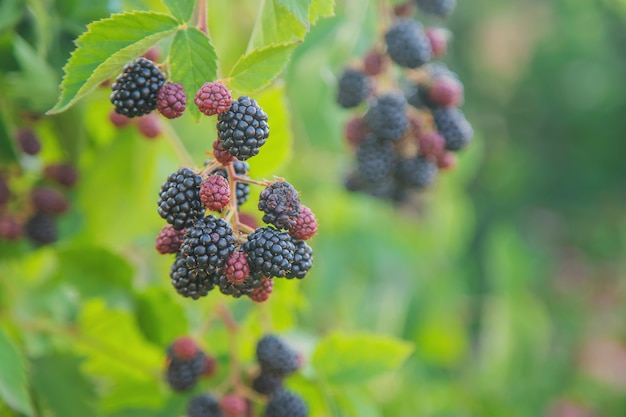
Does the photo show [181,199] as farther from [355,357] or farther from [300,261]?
[355,357]

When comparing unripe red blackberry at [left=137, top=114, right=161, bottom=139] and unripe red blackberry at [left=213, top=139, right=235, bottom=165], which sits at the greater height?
unripe red blackberry at [left=137, top=114, right=161, bottom=139]

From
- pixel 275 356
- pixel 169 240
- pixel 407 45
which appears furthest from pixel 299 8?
pixel 275 356

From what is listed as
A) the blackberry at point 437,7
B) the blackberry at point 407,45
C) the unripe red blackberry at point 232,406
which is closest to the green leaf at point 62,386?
the unripe red blackberry at point 232,406

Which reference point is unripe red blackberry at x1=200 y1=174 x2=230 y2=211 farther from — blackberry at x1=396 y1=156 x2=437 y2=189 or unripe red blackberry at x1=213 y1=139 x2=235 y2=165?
blackberry at x1=396 y1=156 x2=437 y2=189

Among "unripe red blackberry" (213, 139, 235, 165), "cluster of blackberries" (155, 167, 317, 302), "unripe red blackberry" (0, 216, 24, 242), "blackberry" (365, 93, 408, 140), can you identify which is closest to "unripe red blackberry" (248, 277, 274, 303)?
"cluster of blackberries" (155, 167, 317, 302)

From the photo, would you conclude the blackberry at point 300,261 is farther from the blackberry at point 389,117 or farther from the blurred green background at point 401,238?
the blackberry at point 389,117

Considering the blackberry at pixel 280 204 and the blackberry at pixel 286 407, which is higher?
the blackberry at pixel 280 204
